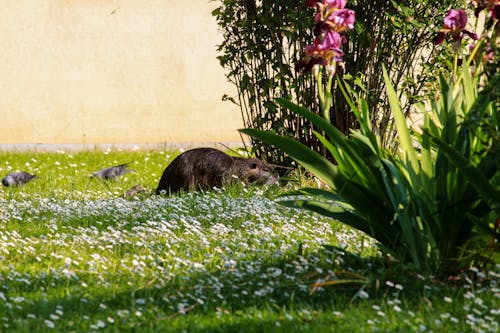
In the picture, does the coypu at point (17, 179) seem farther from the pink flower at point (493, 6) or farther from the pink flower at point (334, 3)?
the pink flower at point (493, 6)

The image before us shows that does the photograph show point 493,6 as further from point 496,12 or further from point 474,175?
point 474,175

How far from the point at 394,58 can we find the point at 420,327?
4981mm

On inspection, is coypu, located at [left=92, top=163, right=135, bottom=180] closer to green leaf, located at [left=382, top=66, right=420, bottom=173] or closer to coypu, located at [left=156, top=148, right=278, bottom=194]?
coypu, located at [left=156, top=148, right=278, bottom=194]

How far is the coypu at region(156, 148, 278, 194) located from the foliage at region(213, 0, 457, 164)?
0.52 m

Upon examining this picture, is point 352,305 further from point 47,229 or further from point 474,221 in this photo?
point 47,229

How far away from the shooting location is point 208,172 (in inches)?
295

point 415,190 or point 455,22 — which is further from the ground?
point 455,22

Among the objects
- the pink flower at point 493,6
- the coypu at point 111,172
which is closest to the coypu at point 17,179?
the coypu at point 111,172

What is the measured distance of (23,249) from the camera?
4.80 meters

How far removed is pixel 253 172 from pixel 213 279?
364 cm

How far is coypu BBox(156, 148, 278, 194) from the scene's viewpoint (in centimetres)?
746

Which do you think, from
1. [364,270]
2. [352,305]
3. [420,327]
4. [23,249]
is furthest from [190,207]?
[420,327]

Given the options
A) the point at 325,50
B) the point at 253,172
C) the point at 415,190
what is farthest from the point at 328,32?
the point at 253,172

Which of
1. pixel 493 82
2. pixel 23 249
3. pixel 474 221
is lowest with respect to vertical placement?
pixel 23 249
